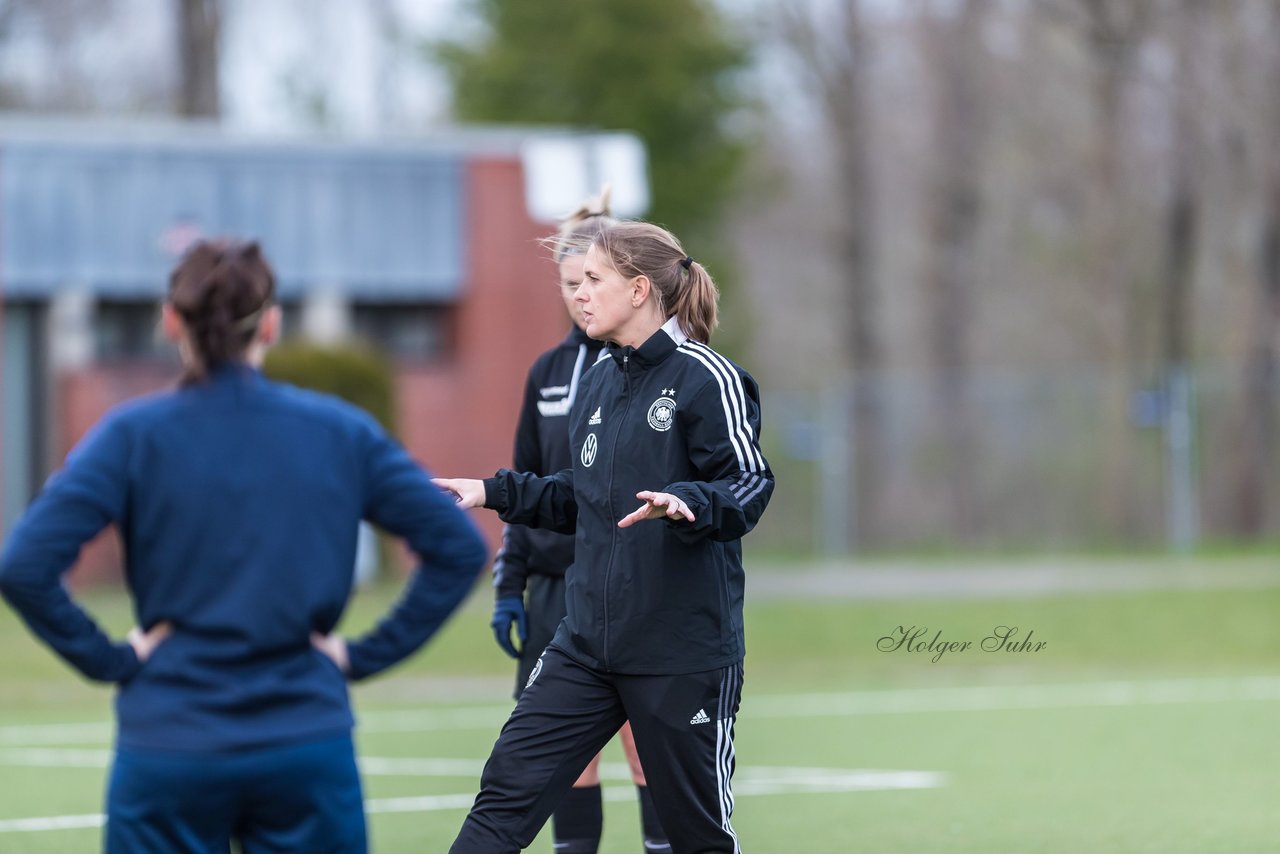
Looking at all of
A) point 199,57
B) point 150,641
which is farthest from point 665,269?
point 199,57

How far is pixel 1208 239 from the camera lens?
98.9 feet

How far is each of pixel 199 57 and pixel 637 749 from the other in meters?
28.1

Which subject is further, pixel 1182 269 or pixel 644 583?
pixel 1182 269

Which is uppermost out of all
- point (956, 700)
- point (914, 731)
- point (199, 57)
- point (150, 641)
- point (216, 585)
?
point (199, 57)

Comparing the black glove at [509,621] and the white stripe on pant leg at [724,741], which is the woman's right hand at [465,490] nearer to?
the white stripe on pant leg at [724,741]

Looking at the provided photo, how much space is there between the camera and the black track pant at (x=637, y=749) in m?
4.62

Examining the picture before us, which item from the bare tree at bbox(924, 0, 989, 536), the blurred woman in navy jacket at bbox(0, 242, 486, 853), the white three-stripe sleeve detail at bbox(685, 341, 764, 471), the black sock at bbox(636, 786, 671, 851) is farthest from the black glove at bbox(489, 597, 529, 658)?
the bare tree at bbox(924, 0, 989, 536)

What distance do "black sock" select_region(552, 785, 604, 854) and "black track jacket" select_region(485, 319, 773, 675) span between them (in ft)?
3.94

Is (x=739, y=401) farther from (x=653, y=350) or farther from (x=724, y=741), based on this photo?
(x=724, y=741)

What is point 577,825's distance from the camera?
5.86m

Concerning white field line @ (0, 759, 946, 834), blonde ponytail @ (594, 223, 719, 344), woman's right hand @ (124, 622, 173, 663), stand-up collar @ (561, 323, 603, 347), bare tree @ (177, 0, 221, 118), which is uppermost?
bare tree @ (177, 0, 221, 118)

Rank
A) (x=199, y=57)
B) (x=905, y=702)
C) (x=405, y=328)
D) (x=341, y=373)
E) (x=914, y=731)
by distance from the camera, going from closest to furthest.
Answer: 1. (x=914, y=731)
2. (x=905, y=702)
3. (x=341, y=373)
4. (x=405, y=328)
5. (x=199, y=57)

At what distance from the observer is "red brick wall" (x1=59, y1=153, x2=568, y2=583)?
22797 millimetres

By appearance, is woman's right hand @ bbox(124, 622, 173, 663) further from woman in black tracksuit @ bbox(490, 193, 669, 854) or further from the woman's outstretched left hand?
woman in black tracksuit @ bbox(490, 193, 669, 854)
